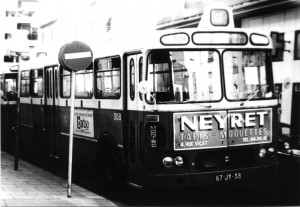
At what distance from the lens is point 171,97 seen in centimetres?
835

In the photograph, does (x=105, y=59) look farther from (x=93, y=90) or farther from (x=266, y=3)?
(x=266, y=3)

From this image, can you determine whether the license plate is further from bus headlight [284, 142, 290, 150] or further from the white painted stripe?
bus headlight [284, 142, 290, 150]

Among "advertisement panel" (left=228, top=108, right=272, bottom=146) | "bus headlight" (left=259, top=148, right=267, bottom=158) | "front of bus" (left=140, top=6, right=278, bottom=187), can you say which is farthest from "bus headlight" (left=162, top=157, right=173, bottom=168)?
"bus headlight" (left=259, top=148, right=267, bottom=158)

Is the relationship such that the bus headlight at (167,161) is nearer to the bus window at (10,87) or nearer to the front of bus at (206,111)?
the front of bus at (206,111)

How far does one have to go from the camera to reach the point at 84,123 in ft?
36.8

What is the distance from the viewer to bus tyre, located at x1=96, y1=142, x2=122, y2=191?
31.6 ft

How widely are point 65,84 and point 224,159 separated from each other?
506 cm

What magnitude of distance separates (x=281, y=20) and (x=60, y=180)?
10.8 metres

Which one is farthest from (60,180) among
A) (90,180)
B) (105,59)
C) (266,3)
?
(266,3)

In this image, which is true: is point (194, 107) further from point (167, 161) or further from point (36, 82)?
point (36, 82)

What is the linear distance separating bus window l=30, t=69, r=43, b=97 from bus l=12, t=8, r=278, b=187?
16.4ft

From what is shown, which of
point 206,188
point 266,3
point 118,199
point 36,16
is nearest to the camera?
point 118,199

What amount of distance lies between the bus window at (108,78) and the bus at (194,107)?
35mm

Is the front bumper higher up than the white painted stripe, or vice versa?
the white painted stripe
